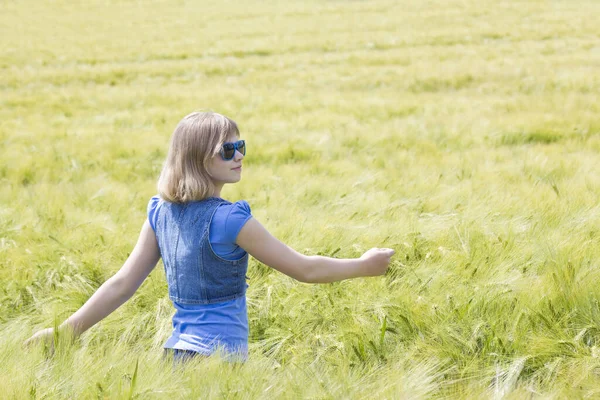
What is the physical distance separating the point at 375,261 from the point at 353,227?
1.27m

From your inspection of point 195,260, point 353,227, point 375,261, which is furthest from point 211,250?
point 353,227

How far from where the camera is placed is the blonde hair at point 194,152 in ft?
6.99


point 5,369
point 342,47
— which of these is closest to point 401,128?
point 5,369

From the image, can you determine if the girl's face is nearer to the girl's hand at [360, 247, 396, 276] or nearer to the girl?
the girl

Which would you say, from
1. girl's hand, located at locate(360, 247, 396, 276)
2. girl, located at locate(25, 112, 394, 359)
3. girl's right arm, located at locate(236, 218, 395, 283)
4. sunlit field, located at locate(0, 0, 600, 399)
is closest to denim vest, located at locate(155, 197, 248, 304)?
girl, located at locate(25, 112, 394, 359)

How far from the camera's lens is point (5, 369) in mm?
1840

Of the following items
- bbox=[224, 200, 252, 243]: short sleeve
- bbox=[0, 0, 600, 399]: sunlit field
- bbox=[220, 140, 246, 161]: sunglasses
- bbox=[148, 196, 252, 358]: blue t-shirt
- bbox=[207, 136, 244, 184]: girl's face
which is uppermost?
bbox=[220, 140, 246, 161]: sunglasses

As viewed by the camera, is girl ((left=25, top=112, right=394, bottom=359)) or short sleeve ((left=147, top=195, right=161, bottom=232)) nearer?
girl ((left=25, top=112, right=394, bottom=359))

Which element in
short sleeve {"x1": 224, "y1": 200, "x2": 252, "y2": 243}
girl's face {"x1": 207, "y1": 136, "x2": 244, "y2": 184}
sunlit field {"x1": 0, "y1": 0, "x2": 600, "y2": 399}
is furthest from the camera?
girl's face {"x1": 207, "y1": 136, "x2": 244, "y2": 184}

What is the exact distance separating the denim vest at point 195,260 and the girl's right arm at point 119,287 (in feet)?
0.37

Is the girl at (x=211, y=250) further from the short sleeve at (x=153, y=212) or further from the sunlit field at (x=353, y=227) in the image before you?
the sunlit field at (x=353, y=227)

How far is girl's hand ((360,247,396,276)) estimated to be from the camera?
6.99 ft

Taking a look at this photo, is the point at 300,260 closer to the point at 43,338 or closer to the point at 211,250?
the point at 211,250

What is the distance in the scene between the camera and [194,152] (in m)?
2.15
